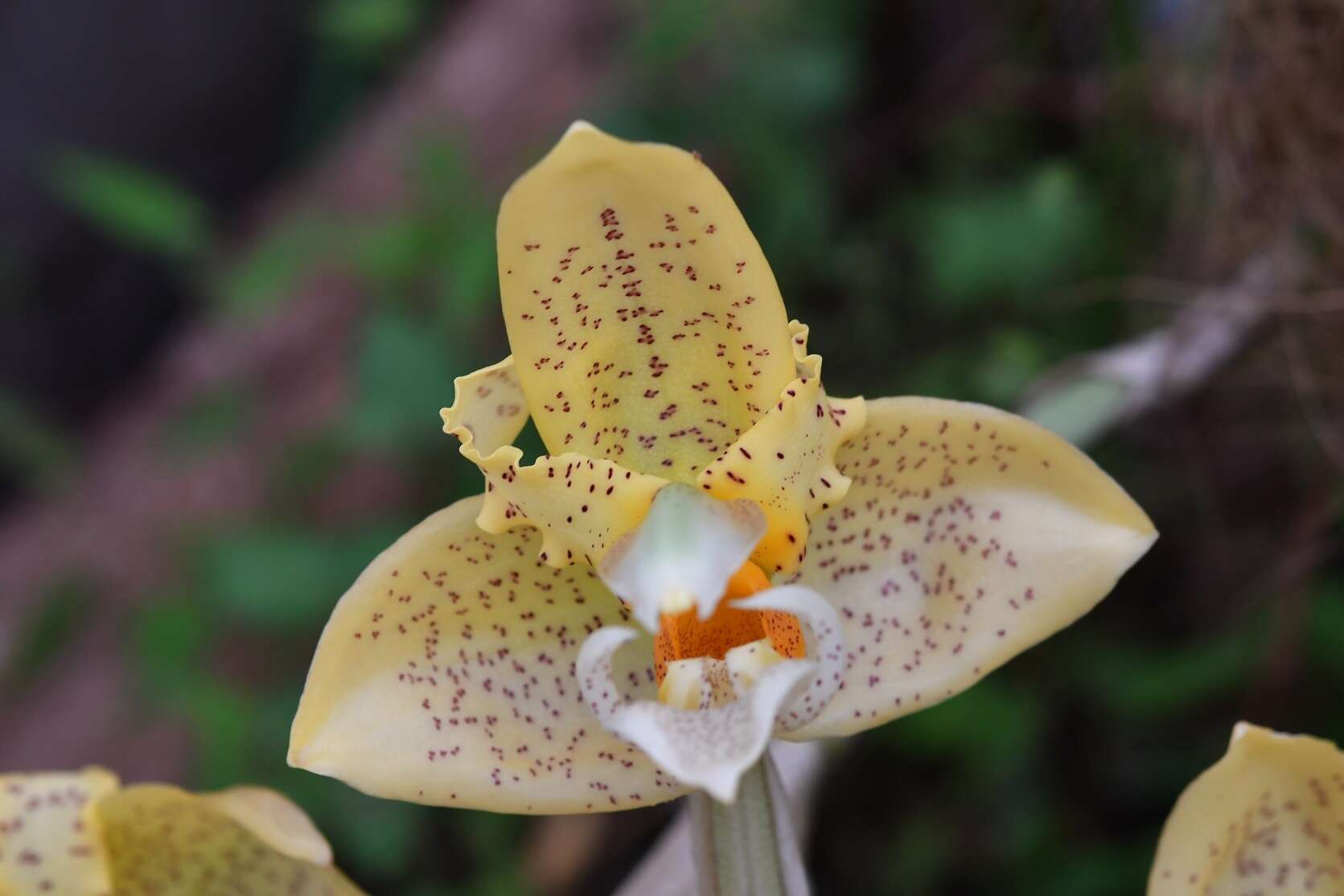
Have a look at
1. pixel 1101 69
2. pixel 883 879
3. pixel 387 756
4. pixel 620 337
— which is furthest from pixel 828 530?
pixel 1101 69

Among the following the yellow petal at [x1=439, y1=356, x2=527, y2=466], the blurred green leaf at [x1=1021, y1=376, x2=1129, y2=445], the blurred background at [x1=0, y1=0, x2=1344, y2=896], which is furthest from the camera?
the blurred background at [x1=0, y1=0, x2=1344, y2=896]

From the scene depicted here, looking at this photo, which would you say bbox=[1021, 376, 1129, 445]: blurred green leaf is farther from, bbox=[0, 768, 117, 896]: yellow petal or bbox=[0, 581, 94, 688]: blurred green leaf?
bbox=[0, 581, 94, 688]: blurred green leaf

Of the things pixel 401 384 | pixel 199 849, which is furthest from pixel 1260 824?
pixel 401 384

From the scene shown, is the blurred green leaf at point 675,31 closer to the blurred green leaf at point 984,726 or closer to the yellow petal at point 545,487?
the blurred green leaf at point 984,726

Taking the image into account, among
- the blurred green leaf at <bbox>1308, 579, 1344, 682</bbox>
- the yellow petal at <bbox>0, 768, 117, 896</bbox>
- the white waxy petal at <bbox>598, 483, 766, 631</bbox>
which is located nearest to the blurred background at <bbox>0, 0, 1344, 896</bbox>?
the blurred green leaf at <bbox>1308, 579, 1344, 682</bbox>

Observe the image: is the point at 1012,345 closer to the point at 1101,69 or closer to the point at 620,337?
the point at 1101,69

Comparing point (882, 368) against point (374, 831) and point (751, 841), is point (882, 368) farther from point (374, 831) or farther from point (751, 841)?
point (751, 841)
